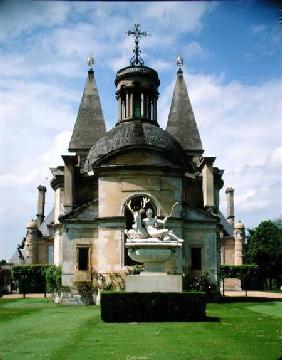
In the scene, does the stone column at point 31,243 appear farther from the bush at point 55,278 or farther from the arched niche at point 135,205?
the arched niche at point 135,205

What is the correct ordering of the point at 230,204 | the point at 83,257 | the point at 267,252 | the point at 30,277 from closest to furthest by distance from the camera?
1. the point at 83,257
2. the point at 30,277
3. the point at 267,252
4. the point at 230,204

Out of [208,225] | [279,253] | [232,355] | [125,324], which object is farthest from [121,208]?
[279,253]

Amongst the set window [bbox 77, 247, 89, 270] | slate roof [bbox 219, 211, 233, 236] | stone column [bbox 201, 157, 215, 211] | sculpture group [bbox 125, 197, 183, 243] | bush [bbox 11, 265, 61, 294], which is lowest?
bush [bbox 11, 265, 61, 294]

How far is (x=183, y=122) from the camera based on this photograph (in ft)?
167

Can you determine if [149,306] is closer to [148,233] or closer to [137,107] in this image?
[148,233]

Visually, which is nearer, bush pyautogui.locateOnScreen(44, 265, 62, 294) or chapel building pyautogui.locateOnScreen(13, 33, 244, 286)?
chapel building pyautogui.locateOnScreen(13, 33, 244, 286)

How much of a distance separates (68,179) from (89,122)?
1297 cm

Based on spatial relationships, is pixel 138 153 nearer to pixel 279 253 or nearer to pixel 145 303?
pixel 145 303

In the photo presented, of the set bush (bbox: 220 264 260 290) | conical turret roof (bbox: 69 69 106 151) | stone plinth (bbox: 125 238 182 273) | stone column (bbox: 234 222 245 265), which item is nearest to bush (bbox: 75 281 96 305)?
stone plinth (bbox: 125 238 182 273)

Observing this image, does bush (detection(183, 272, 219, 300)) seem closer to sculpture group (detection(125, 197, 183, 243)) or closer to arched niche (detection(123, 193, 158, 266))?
arched niche (detection(123, 193, 158, 266))

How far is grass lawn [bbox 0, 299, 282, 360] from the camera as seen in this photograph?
12367 millimetres

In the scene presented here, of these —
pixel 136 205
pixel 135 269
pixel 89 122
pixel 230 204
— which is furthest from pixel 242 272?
pixel 135 269

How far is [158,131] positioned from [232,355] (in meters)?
30.4

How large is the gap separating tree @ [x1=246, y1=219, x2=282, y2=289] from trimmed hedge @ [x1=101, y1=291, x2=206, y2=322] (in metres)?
51.7
